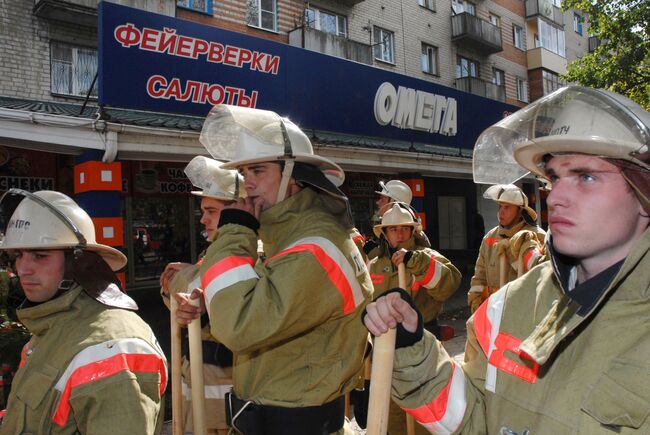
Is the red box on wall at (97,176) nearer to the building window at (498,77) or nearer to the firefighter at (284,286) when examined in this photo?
the firefighter at (284,286)

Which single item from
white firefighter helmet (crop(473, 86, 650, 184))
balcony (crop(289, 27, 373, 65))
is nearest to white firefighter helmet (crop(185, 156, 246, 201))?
white firefighter helmet (crop(473, 86, 650, 184))

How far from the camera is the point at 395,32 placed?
17.7m

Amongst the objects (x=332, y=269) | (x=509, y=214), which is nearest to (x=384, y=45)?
(x=509, y=214)

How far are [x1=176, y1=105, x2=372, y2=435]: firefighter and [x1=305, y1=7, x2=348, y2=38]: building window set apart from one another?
45.9ft

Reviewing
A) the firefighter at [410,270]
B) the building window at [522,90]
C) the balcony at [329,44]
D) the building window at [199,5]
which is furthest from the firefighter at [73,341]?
the building window at [522,90]

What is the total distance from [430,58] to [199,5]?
988 centimetres

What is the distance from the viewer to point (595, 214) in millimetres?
1324

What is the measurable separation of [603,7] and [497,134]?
51.5ft

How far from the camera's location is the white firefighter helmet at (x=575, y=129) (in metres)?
1.25

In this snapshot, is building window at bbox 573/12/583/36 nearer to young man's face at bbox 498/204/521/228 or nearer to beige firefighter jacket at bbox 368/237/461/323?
young man's face at bbox 498/204/521/228

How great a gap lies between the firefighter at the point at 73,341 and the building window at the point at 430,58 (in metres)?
18.7

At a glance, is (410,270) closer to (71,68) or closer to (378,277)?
(378,277)

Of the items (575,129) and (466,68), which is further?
(466,68)

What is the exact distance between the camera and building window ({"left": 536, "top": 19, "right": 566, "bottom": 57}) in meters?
25.2
